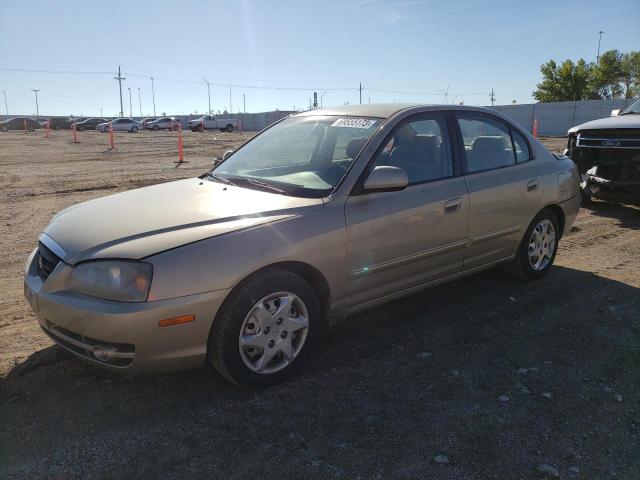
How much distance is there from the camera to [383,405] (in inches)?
117

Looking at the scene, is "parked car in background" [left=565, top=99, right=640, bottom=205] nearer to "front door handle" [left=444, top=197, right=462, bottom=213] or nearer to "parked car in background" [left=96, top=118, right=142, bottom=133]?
"front door handle" [left=444, top=197, right=462, bottom=213]

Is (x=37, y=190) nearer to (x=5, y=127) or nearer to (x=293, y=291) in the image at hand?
(x=293, y=291)

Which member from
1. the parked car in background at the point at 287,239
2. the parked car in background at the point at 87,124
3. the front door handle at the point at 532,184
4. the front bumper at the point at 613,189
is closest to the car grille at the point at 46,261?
the parked car in background at the point at 287,239

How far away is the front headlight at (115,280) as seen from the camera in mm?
2664

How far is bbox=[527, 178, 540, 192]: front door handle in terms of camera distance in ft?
15.3

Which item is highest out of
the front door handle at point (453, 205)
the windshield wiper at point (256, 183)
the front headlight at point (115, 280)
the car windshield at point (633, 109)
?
the car windshield at point (633, 109)

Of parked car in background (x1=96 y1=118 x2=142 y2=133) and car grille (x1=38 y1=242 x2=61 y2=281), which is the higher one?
parked car in background (x1=96 y1=118 x2=142 y2=133)

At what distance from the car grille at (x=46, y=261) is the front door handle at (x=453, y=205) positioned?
2.63 meters

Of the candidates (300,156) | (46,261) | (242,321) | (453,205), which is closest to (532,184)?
(453,205)

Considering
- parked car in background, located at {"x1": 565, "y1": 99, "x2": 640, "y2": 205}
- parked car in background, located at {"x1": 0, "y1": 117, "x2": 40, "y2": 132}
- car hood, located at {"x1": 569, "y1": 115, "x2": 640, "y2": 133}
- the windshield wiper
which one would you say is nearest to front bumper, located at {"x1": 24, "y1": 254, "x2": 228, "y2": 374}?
the windshield wiper

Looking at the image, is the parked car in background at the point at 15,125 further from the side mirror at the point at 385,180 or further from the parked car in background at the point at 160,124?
the side mirror at the point at 385,180

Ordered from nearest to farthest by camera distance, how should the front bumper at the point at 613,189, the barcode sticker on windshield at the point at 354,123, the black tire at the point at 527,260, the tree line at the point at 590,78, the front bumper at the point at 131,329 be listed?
the front bumper at the point at 131,329, the barcode sticker on windshield at the point at 354,123, the black tire at the point at 527,260, the front bumper at the point at 613,189, the tree line at the point at 590,78

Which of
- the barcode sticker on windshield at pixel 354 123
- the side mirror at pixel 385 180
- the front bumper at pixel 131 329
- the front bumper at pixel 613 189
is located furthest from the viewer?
the front bumper at pixel 613 189

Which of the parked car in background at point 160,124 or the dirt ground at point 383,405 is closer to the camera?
the dirt ground at point 383,405
